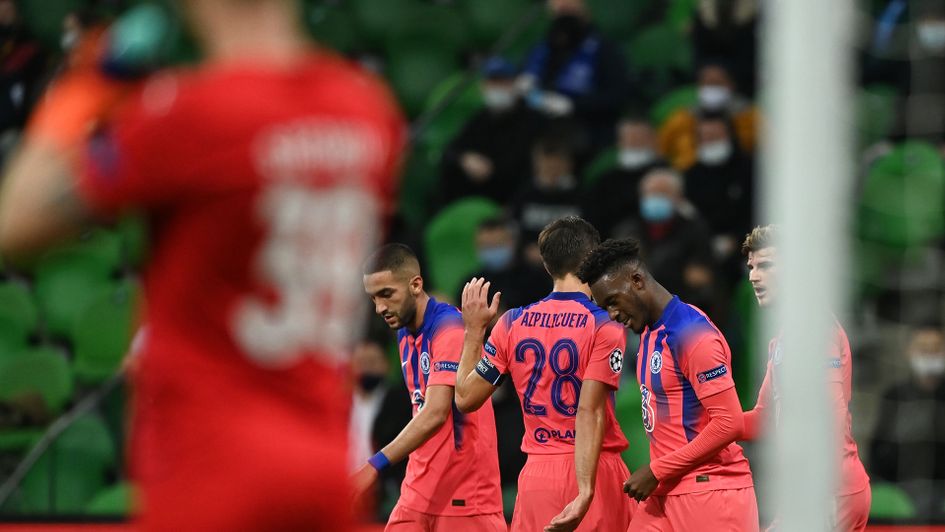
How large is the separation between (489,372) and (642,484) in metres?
0.83

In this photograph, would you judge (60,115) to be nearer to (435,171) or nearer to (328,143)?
(328,143)

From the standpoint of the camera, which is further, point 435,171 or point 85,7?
point 85,7

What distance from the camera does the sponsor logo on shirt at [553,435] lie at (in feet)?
21.5

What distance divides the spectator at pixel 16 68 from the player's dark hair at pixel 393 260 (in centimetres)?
569

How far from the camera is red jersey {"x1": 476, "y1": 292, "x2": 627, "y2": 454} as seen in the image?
639 centimetres

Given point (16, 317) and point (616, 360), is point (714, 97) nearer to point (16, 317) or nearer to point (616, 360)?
point (616, 360)

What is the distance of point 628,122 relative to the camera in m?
9.73

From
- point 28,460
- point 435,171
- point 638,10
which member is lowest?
point 28,460

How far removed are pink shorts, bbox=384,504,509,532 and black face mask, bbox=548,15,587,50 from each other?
4782mm

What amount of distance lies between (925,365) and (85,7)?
7249 mm

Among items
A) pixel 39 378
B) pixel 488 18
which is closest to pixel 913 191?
pixel 488 18

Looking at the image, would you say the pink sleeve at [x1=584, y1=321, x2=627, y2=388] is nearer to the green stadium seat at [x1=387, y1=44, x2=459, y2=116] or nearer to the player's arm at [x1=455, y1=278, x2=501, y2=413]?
the player's arm at [x1=455, y1=278, x2=501, y2=413]

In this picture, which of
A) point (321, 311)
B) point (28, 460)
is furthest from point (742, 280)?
point (321, 311)

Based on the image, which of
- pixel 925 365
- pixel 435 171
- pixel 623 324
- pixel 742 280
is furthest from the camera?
pixel 435 171
